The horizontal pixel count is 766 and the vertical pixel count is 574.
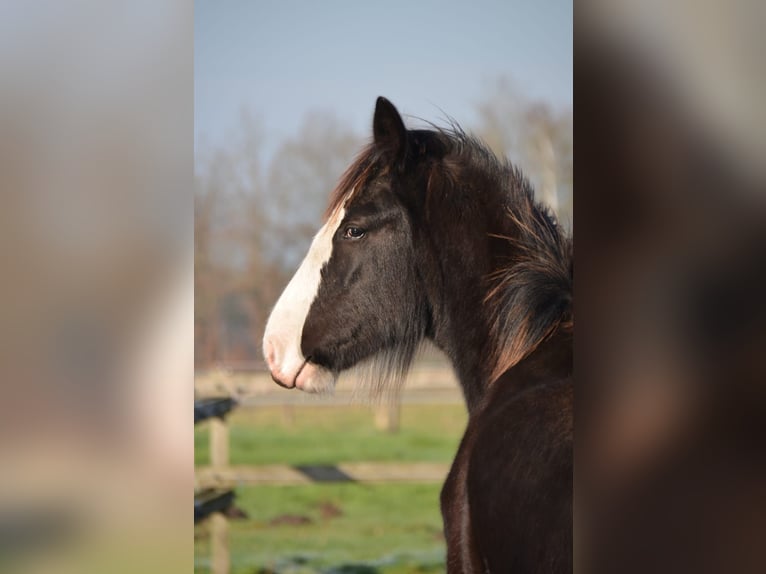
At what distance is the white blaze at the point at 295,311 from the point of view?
1359 millimetres

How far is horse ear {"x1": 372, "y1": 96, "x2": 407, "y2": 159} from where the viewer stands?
1.31 meters

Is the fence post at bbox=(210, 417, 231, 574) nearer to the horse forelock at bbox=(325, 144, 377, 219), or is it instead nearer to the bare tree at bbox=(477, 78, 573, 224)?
the bare tree at bbox=(477, 78, 573, 224)

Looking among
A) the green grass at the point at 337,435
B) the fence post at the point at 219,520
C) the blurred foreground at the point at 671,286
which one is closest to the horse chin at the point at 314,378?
the blurred foreground at the point at 671,286

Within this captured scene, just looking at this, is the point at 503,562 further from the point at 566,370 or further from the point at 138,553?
the point at 138,553

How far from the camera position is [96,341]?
23.7 inches

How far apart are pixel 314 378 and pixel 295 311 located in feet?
0.48

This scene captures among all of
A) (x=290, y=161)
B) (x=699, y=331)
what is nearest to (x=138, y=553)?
(x=699, y=331)

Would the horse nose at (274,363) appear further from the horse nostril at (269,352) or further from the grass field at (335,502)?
the grass field at (335,502)

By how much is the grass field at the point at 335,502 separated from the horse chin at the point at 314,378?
1.83 m

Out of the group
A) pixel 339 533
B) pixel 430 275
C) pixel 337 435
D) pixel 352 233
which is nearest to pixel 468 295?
pixel 430 275

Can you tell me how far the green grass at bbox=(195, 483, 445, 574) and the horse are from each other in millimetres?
1899

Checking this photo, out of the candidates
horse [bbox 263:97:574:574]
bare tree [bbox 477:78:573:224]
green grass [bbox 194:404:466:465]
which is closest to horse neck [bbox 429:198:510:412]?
horse [bbox 263:97:574:574]

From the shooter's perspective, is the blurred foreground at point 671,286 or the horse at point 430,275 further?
the horse at point 430,275

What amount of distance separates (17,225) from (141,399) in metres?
0.19
